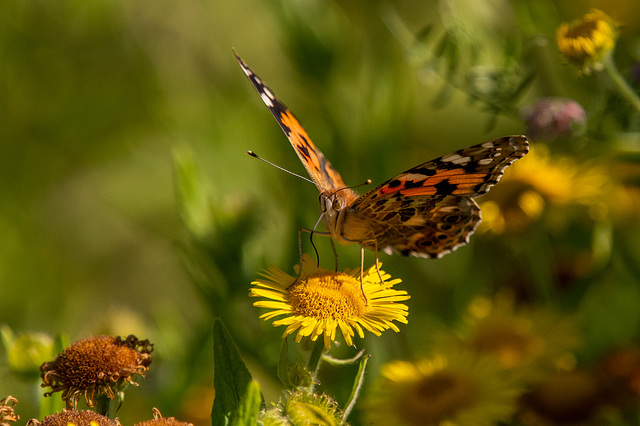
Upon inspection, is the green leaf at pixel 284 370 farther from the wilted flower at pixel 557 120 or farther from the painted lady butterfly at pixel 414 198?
the wilted flower at pixel 557 120

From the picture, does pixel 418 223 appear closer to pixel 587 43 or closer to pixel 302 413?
pixel 587 43

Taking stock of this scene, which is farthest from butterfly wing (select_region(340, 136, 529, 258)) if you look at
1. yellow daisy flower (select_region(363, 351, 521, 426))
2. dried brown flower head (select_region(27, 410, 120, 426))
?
dried brown flower head (select_region(27, 410, 120, 426))

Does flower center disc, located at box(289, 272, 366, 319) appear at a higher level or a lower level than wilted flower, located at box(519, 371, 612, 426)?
higher

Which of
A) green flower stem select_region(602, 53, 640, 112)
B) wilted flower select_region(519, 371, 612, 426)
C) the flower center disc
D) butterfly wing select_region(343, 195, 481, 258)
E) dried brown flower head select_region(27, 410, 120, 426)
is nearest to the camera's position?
dried brown flower head select_region(27, 410, 120, 426)

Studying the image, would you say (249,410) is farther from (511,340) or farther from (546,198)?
(546,198)

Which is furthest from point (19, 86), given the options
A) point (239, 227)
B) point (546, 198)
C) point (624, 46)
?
point (624, 46)

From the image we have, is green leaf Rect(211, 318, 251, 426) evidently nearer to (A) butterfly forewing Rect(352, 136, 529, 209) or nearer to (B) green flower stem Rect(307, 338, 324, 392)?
(B) green flower stem Rect(307, 338, 324, 392)
